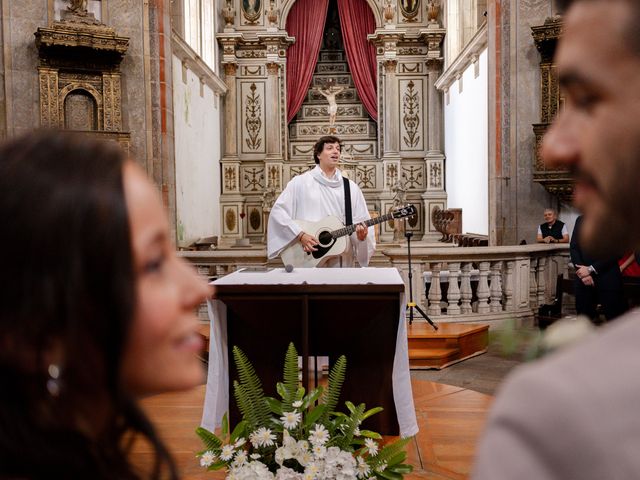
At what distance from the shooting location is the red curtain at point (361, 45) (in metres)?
16.6

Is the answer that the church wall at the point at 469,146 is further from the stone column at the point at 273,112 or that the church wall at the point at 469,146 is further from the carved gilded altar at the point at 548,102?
the stone column at the point at 273,112

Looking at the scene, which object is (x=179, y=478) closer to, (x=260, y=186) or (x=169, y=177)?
(x=169, y=177)

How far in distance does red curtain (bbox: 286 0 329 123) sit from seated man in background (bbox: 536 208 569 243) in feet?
30.4

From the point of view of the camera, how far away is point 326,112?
1694 centimetres

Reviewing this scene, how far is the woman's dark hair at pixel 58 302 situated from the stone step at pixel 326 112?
16.5 meters

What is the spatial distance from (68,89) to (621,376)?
9.08m

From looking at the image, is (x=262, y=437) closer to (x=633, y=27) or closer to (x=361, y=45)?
(x=633, y=27)

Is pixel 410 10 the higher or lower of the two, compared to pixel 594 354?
higher

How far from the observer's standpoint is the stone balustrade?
697 centimetres

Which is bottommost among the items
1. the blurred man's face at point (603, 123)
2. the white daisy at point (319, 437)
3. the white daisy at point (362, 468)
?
the white daisy at point (362, 468)

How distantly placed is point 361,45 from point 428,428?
45.9ft

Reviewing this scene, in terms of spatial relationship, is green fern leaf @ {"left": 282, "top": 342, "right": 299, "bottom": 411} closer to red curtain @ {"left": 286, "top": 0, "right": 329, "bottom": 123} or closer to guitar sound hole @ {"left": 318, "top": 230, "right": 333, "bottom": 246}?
guitar sound hole @ {"left": 318, "top": 230, "right": 333, "bottom": 246}

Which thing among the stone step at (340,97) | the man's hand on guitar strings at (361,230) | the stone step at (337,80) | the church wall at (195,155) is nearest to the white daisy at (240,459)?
Answer: the man's hand on guitar strings at (361,230)

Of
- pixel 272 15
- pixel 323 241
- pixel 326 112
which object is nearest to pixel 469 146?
pixel 326 112
